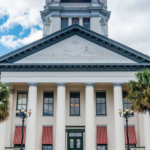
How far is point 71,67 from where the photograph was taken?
91.2ft

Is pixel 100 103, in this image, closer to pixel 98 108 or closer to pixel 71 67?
pixel 98 108

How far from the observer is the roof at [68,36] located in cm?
2781

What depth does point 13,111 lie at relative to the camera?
97.9ft

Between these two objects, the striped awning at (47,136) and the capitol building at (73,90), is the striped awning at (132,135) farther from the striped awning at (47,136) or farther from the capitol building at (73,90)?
the striped awning at (47,136)

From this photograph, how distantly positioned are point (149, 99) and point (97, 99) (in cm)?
995

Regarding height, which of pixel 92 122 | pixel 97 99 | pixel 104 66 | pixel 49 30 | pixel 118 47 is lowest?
pixel 92 122

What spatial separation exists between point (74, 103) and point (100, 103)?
2809 mm

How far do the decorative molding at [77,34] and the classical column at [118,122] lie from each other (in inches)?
133

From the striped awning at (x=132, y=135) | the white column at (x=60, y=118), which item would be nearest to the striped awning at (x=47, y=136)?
the white column at (x=60, y=118)

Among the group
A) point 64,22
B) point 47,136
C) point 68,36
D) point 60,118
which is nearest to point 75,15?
point 64,22

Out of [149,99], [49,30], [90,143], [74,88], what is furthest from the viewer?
[49,30]

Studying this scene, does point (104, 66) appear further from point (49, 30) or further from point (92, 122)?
point (49, 30)

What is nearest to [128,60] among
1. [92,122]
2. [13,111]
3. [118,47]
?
[118,47]

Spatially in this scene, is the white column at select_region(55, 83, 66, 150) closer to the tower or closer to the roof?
the roof
